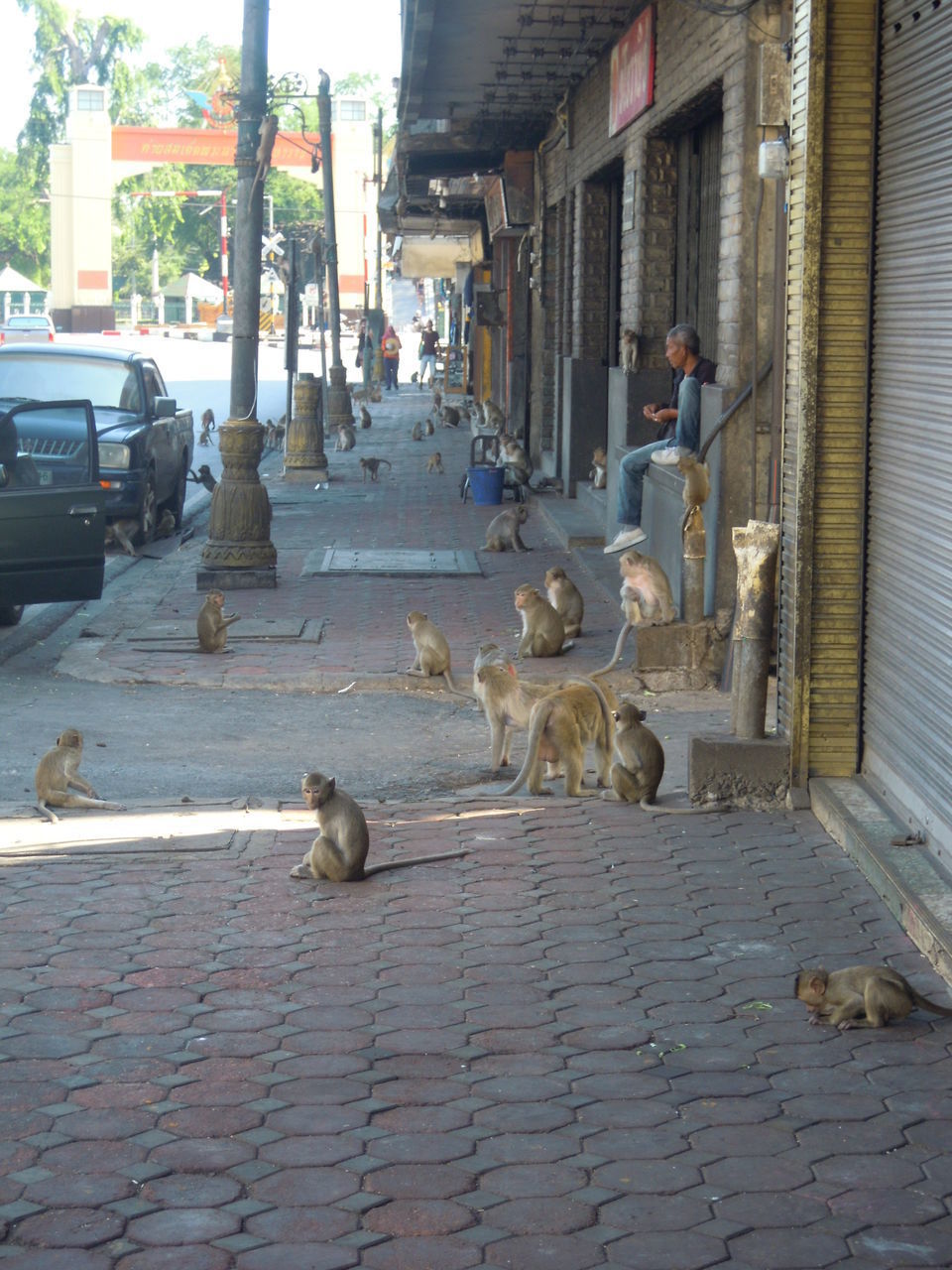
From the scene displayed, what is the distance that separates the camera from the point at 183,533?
19.0m

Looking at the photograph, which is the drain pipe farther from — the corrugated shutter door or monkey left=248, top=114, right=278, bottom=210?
monkey left=248, top=114, right=278, bottom=210

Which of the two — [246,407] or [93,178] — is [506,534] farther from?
[93,178]

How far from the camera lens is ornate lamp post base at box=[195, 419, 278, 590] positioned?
1398 centimetres

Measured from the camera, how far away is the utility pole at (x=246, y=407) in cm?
1401

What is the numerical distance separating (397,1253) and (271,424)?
2596cm

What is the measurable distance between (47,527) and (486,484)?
382 inches

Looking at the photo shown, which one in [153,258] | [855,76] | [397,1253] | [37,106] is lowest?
[397,1253]

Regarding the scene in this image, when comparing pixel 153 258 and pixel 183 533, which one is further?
pixel 153 258

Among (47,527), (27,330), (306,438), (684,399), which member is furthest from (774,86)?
(27,330)

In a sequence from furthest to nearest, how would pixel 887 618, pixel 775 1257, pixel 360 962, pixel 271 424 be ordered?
1. pixel 271 424
2. pixel 887 618
3. pixel 360 962
4. pixel 775 1257

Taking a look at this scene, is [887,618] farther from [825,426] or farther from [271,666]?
[271,666]

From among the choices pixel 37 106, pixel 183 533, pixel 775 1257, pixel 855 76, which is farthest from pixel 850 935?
pixel 37 106

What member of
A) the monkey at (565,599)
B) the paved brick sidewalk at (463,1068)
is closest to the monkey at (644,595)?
the monkey at (565,599)

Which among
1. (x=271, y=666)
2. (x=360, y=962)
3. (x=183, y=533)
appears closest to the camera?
(x=360, y=962)
